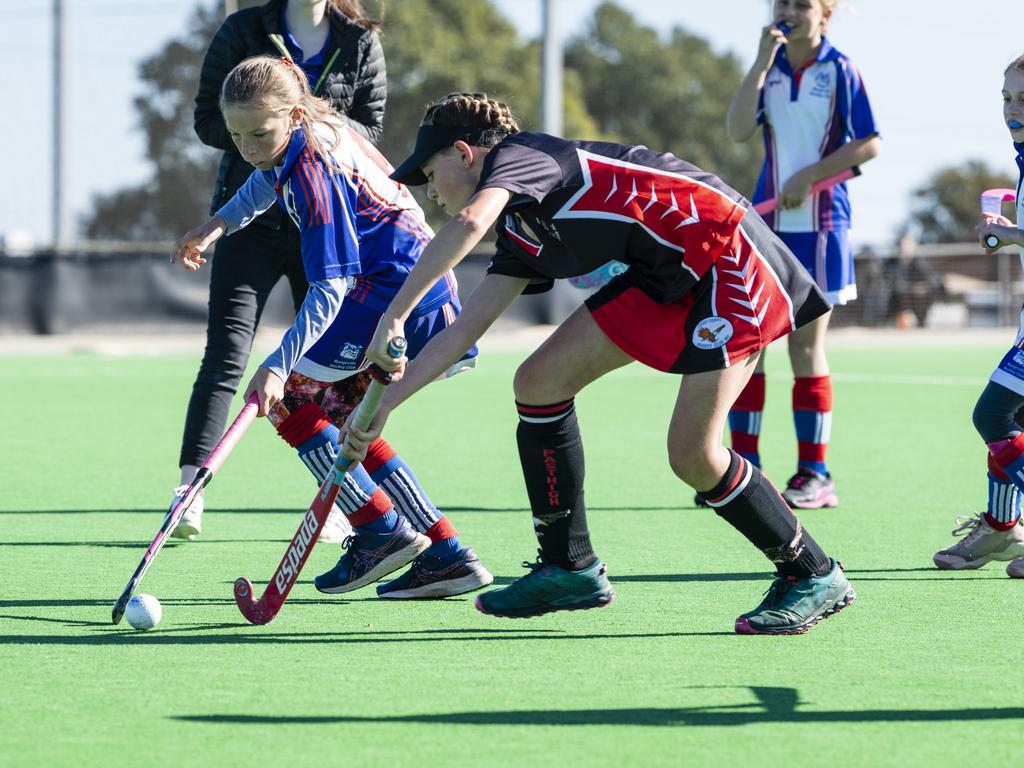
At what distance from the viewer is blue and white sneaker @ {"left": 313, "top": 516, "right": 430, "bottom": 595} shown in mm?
4293

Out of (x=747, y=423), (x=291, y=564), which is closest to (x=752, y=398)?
(x=747, y=423)

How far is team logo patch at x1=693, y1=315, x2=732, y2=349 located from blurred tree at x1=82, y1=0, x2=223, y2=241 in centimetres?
2262

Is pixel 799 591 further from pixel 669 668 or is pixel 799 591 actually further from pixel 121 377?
pixel 121 377

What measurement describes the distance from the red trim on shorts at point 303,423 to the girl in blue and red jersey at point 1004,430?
6.27 feet

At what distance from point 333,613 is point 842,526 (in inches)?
88.8

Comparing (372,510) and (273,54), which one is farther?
(273,54)

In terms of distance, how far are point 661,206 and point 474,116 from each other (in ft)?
1.60

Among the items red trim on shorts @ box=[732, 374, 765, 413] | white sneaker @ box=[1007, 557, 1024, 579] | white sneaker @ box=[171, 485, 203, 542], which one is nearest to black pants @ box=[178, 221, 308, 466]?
white sneaker @ box=[171, 485, 203, 542]

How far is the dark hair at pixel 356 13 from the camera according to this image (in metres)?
5.41

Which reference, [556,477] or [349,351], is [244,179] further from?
[556,477]

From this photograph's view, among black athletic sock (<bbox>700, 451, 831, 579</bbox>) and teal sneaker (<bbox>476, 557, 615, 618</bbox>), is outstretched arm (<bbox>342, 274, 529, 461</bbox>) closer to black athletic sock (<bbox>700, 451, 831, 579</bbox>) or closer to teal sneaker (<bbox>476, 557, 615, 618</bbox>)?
teal sneaker (<bbox>476, 557, 615, 618</bbox>)

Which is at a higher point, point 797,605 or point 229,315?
point 229,315

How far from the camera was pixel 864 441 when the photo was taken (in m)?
8.48

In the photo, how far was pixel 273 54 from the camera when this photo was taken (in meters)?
5.28
